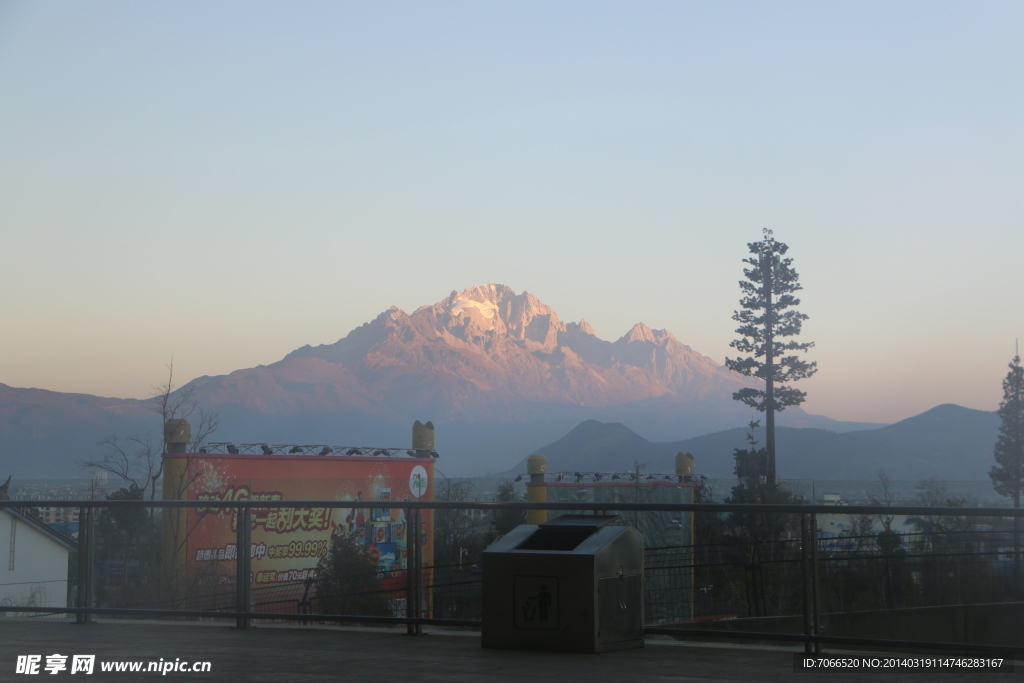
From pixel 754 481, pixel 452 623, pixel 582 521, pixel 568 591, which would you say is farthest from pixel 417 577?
pixel 754 481

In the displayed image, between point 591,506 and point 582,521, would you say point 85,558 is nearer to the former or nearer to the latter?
point 582,521

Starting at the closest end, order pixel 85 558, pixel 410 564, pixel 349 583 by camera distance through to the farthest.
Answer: pixel 410 564 < pixel 349 583 < pixel 85 558

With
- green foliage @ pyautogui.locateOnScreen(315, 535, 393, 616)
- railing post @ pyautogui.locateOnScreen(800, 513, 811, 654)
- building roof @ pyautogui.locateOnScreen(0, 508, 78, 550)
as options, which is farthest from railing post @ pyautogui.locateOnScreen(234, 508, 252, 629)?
railing post @ pyautogui.locateOnScreen(800, 513, 811, 654)

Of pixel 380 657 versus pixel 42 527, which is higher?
pixel 42 527

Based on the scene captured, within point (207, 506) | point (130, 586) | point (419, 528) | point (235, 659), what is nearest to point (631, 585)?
point (419, 528)

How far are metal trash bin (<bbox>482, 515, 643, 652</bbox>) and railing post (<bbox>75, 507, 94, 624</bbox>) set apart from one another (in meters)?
5.14

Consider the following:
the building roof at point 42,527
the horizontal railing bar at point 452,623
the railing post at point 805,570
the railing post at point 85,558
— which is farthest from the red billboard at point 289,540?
the railing post at point 805,570

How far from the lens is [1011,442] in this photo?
271 ft

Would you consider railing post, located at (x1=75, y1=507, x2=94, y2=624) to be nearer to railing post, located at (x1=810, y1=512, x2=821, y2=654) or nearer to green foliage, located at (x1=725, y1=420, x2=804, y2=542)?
railing post, located at (x1=810, y1=512, x2=821, y2=654)

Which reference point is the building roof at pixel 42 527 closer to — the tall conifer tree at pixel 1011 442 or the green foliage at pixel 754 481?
the green foliage at pixel 754 481

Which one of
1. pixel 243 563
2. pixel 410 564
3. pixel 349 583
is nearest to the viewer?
pixel 410 564

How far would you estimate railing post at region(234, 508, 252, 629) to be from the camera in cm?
1054

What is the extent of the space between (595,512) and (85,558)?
600cm

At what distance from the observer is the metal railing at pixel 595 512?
806 cm
